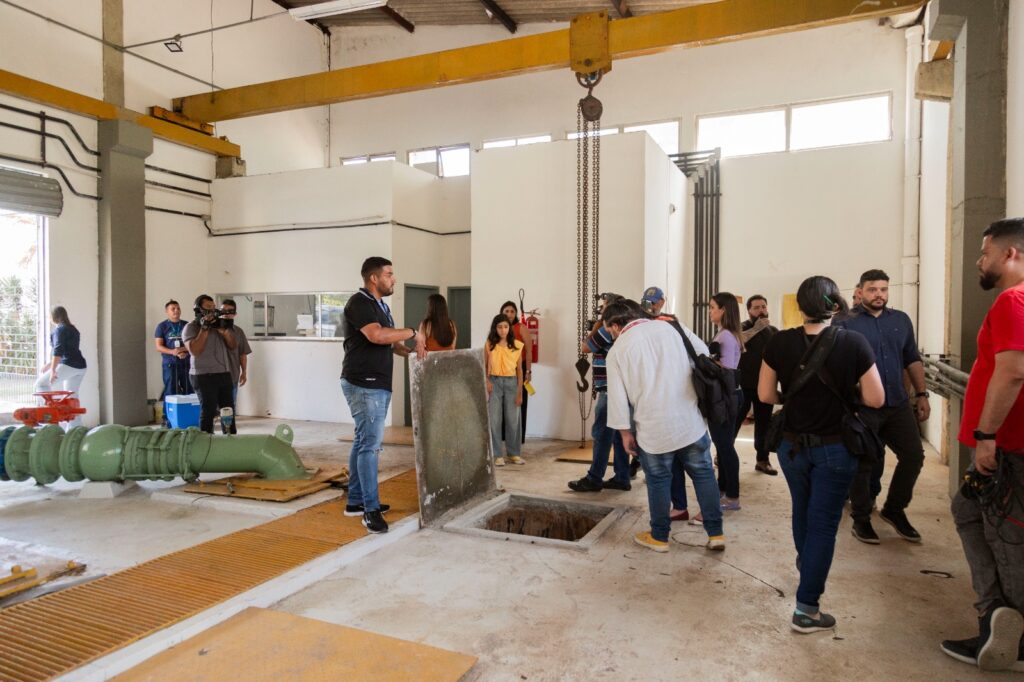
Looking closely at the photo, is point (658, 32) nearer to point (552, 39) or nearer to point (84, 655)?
point (552, 39)

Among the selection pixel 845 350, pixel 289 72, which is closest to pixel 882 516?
pixel 845 350

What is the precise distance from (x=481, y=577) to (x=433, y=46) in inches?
415

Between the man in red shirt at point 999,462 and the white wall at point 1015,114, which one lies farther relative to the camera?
the white wall at point 1015,114

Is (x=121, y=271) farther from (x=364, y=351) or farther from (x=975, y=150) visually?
(x=975, y=150)

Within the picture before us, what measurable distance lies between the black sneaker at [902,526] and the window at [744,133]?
658cm

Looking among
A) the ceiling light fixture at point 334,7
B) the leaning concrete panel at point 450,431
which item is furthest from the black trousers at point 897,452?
the ceiling light fixture at point 334,7

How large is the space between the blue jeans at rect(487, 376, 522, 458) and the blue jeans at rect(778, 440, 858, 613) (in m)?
3.45

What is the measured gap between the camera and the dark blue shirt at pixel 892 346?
12.6 ft

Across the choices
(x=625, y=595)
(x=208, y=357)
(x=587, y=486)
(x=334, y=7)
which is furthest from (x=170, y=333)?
(x=625, y=595)

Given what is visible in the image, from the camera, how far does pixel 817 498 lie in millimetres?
2660

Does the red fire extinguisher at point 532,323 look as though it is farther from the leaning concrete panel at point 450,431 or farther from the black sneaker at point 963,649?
the black sneaker at point 963,649

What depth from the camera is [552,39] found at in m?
6.70

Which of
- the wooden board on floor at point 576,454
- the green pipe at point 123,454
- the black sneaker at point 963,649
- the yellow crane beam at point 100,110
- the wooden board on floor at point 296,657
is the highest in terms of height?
the yellow crane beam at point 100,110

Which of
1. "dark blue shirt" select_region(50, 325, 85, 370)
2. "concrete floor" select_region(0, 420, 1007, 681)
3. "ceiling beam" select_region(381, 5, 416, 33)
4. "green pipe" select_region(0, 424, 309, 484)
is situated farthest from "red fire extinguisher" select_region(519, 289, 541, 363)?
"ceiling beam" select_region(381, 5, 416, 33)
